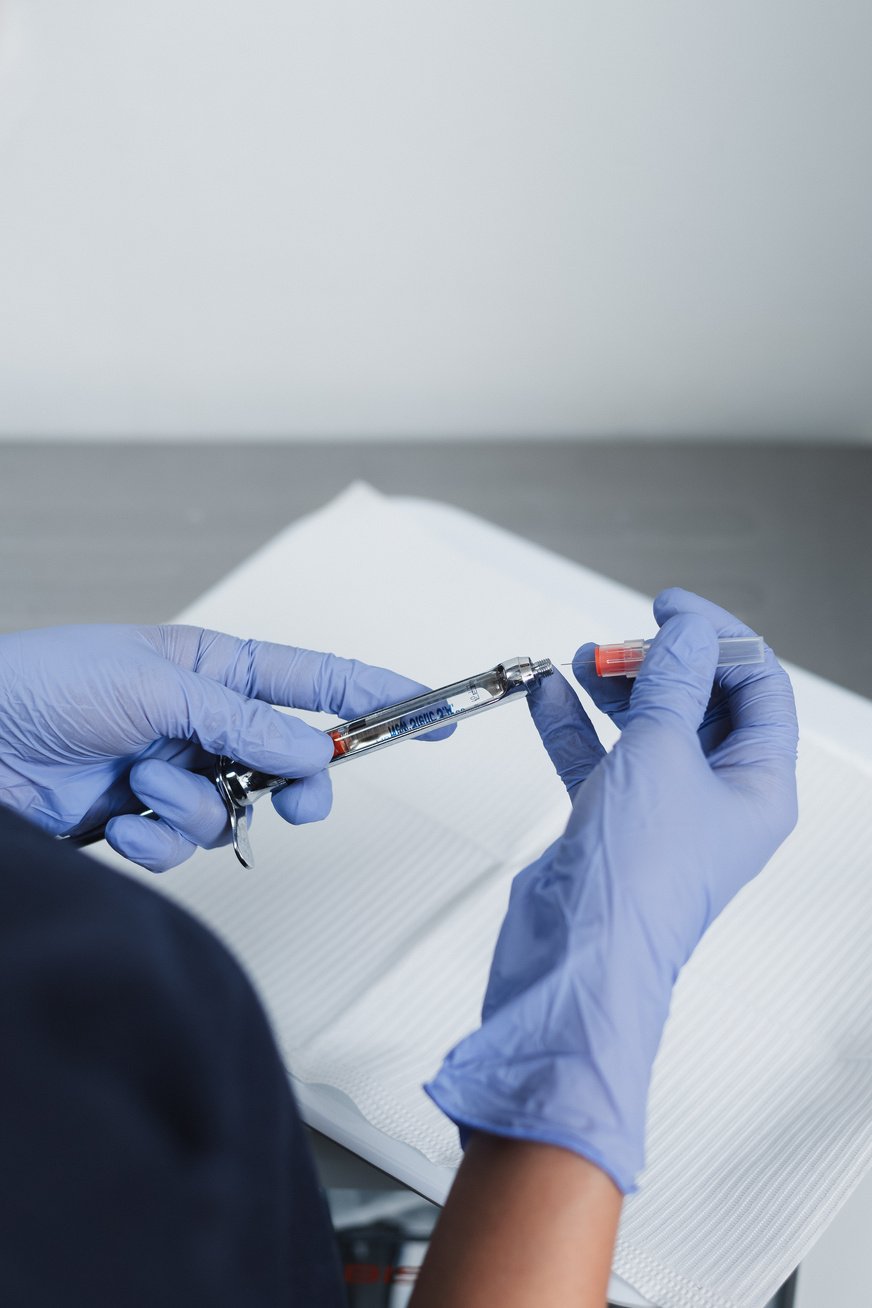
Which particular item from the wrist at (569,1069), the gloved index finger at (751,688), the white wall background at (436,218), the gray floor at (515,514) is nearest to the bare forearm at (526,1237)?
the wrist at (569,1069)

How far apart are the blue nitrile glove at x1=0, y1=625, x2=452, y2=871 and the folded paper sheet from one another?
0.32ft

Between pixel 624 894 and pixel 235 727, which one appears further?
pixel 235 727

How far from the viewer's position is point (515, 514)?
6.29 feet

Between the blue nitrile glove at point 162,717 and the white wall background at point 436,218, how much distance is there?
3.43ft

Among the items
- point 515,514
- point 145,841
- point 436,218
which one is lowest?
point 145,841

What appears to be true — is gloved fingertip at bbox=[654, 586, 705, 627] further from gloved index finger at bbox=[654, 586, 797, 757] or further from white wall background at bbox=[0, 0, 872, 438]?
white wall background at bbox=[0, 0, 872, 438]

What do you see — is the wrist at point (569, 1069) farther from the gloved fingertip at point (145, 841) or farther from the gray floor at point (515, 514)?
the gray floor at point (515, 514)

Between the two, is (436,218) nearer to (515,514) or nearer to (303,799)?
(515,514)

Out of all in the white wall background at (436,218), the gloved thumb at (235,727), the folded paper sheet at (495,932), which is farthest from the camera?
the white wall background at (436,218)

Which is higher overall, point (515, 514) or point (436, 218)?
point (436, 218)

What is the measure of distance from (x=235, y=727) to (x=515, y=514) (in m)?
1.19

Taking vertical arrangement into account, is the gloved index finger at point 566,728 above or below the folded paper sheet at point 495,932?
above

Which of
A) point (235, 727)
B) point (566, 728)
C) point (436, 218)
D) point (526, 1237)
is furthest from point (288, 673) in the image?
point (436, 218)

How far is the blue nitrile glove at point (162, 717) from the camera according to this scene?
79 cm
